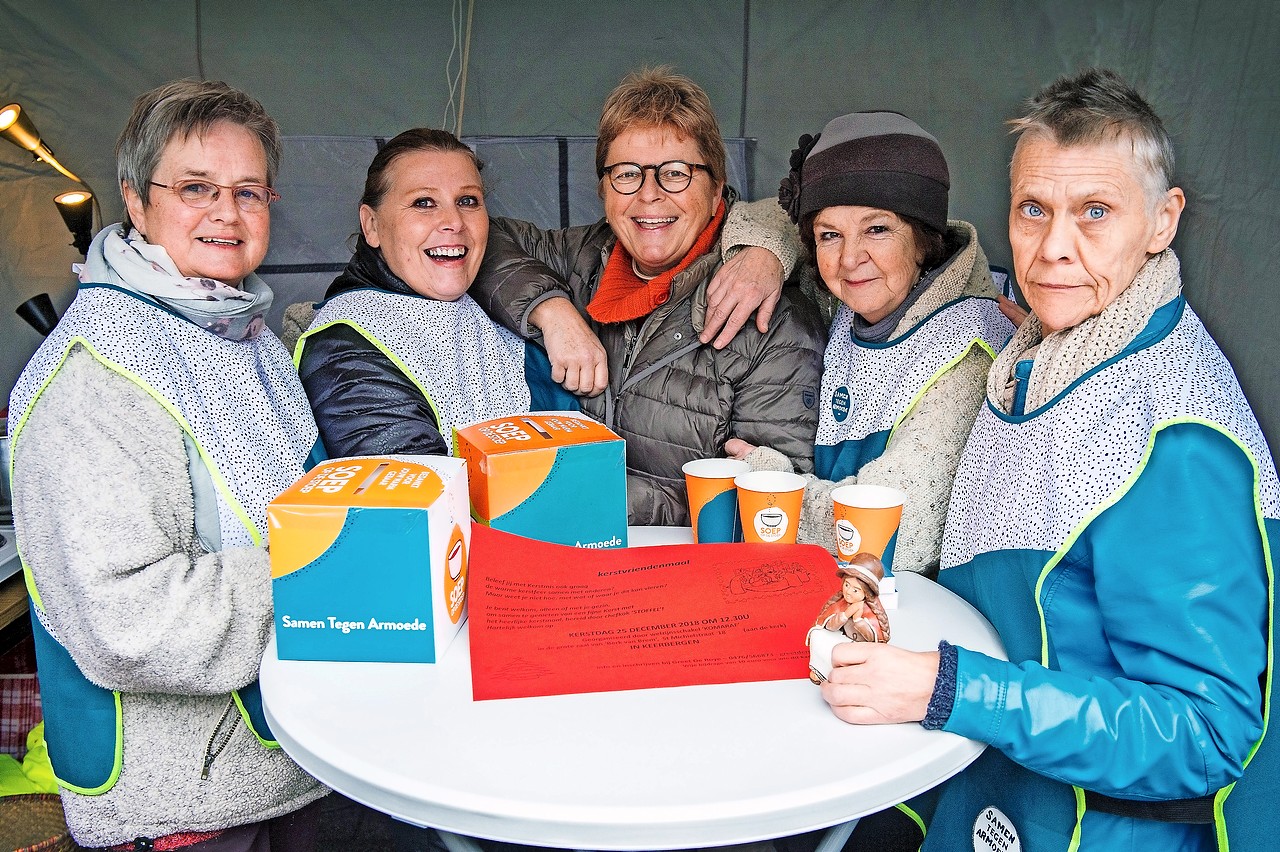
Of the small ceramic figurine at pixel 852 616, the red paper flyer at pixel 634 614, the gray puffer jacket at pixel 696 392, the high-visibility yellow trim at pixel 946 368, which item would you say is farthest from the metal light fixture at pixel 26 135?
the small ceramic figurine at pixel 852 616

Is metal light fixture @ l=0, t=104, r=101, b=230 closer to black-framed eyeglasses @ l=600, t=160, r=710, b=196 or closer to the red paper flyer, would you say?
black-framed eyeglasses @ l=600, t=160, r=710, b=196

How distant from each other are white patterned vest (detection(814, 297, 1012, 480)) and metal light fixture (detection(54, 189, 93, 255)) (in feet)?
7.08

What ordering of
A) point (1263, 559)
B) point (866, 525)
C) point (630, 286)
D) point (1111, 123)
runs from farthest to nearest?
point (630, 286)
point (866, 525)
point (1111, 123)
point (1263, 559)

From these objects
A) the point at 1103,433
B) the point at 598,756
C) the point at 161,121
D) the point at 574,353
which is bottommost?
the point at 598,756

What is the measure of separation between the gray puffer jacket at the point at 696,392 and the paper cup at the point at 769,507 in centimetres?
51

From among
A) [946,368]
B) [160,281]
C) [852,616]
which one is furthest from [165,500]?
[946,368]

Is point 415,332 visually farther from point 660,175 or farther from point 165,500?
point 165,500

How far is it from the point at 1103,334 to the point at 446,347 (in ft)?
4.61

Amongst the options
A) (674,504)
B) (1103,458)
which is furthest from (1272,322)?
(674,504)

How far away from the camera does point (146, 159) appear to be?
5.42 ft

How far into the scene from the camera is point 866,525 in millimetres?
1425

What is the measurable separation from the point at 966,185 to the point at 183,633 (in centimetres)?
244

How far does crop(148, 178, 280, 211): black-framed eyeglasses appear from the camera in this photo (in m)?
1.67

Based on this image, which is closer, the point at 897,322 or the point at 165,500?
the point at 165,500
